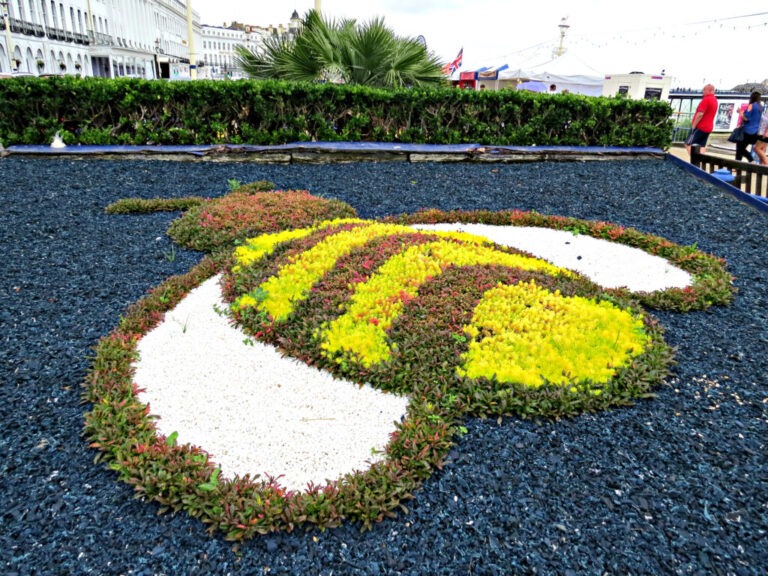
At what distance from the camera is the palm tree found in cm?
1070

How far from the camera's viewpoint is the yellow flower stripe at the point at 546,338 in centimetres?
335

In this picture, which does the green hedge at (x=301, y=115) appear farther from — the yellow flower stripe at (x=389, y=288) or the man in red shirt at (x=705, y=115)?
the yellow flower stripe at (x=389, y=288)

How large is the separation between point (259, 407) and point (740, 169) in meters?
8.37

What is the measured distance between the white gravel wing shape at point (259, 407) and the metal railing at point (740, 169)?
744 cm

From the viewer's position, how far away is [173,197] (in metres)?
7.57

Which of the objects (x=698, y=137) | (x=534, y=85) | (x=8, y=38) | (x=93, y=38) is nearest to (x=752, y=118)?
(x=698, y=137)

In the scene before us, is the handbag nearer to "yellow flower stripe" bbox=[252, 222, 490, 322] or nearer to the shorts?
the shorts

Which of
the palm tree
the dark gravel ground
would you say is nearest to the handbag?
the palm tree

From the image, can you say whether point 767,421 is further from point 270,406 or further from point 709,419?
point 270,406

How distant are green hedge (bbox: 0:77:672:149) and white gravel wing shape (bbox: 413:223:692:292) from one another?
4539mm

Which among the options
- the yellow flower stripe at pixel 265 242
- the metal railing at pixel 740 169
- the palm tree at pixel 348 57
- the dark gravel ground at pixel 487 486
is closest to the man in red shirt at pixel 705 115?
the metal railing at pixel 740 169

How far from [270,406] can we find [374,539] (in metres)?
1.15

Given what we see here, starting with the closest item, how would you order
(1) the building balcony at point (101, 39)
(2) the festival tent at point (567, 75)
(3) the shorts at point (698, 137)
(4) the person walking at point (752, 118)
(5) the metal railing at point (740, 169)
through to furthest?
(5) the metal railing at point (740, 169) → (4) the person walking at point (752, 118) → (3) the shorts at point (698, 137) → (2) the festival tent at point (567, 75) → (1) the building balcony at point (101, 39)

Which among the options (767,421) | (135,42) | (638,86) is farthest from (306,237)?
(135,42)
